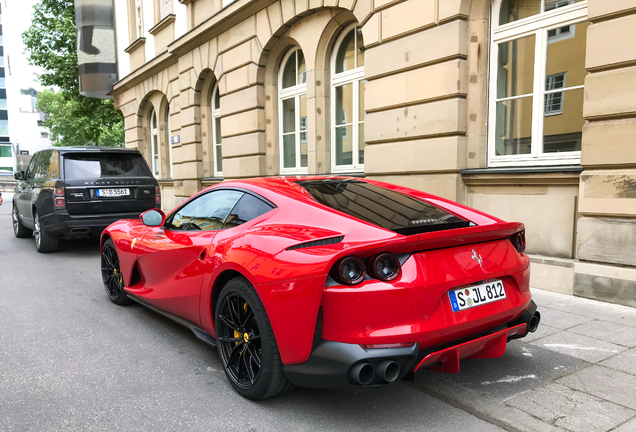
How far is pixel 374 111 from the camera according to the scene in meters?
7.94

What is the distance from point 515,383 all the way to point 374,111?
18.1 ft

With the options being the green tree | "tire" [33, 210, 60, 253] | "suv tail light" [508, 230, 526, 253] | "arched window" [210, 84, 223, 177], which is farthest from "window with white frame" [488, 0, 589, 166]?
the green tree

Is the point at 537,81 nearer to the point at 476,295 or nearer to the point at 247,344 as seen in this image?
the point at 476,295

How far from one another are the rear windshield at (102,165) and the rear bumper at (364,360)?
6.78 m

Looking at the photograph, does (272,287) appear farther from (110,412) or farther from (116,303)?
(116,303)

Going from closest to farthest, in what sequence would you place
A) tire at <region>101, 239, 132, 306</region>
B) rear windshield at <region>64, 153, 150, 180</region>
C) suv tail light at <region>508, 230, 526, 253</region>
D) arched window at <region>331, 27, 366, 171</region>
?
suv tail light at <region>508, 230, 526, 253</region> < tire at <region>101, 239, 132, 306</region> < rear windshield at <region>64, 153, 150, 180</region> < arched window at <region>331, 27, 366, 171</region>

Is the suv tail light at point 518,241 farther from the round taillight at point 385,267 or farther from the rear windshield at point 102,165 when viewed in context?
the rear windshield at point 102,165

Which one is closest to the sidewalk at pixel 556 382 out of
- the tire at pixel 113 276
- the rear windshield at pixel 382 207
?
the rear windshield at pixel 382 207

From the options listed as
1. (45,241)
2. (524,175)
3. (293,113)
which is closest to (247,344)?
(524,175)

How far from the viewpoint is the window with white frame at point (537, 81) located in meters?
5.80

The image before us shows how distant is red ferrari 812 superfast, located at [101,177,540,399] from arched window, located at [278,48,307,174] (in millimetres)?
7270

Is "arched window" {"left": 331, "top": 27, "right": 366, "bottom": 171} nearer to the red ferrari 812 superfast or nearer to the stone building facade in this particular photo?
the stone building facade

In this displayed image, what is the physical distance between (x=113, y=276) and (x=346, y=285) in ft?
11.6

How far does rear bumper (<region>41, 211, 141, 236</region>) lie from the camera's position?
8.00 meters
